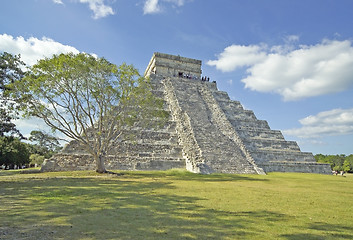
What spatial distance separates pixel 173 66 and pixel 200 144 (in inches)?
651

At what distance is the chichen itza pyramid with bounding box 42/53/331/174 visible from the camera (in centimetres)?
1822

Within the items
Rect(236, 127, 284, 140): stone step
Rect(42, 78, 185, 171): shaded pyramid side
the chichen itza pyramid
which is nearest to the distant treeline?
Rect(236, 127, 284, 140): stone step

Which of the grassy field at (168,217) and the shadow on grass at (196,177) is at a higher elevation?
the shadow on grass at (196,177)

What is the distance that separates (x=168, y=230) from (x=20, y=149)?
40820 millimetres

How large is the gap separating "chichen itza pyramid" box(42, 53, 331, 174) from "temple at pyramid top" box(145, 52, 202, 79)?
719 millimetres

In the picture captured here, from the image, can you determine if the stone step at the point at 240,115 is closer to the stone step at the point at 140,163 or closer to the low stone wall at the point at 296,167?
the low stone wall at the point at 296,167

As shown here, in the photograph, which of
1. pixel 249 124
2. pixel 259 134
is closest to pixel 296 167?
pixel 259 134

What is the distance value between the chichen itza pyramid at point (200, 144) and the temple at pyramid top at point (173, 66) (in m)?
0.72

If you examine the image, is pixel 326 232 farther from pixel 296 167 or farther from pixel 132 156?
pixel 296 167

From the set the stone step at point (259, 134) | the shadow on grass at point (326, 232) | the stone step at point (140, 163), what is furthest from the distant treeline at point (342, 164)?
the shadow on grass at point (326, 232)

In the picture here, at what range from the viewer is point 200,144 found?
20016mm

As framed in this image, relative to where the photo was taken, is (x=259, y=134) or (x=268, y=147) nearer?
(x=268, y=147)

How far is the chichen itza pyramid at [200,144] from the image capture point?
18.2 metres

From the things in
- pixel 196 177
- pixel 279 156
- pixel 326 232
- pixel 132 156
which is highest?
pixel 279 156
